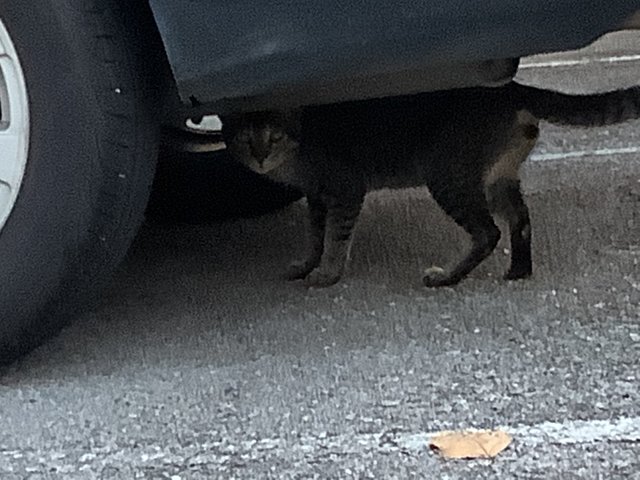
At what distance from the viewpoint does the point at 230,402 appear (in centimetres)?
271

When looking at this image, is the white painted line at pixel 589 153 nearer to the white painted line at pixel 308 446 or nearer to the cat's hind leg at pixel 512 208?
the cat's hind leg at pixel 512 208

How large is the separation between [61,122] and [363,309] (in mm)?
939

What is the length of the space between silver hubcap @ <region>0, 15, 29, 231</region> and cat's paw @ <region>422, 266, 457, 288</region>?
1.14 metres

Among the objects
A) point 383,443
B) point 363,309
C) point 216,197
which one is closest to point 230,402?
point 383,443

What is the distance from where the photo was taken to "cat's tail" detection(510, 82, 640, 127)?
3428 mm

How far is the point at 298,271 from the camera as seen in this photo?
3592 millimetres

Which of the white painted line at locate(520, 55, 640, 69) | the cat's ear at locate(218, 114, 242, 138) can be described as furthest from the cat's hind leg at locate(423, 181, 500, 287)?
the white painted line at locate(520, 55, 640, 69)

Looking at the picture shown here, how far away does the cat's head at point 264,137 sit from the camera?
11.6ft

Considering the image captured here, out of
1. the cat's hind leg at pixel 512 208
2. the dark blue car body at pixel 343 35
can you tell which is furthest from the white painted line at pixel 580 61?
the dark blue car body at pixel 343 35

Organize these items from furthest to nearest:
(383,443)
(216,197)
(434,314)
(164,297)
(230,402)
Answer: (216,197), (164,297), (434,314), (230,402), (383,443)

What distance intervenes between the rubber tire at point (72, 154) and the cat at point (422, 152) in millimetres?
866

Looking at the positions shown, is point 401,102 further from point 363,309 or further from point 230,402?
point 230,402

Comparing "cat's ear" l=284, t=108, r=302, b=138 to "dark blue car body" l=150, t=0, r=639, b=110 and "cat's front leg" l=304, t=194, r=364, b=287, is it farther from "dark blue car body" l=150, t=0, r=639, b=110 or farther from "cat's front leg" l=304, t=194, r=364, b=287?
"dark blue car body" l=150, t=0, r=639, b=110

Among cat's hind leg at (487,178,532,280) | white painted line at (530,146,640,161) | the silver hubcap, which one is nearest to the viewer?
the silver hubcap
